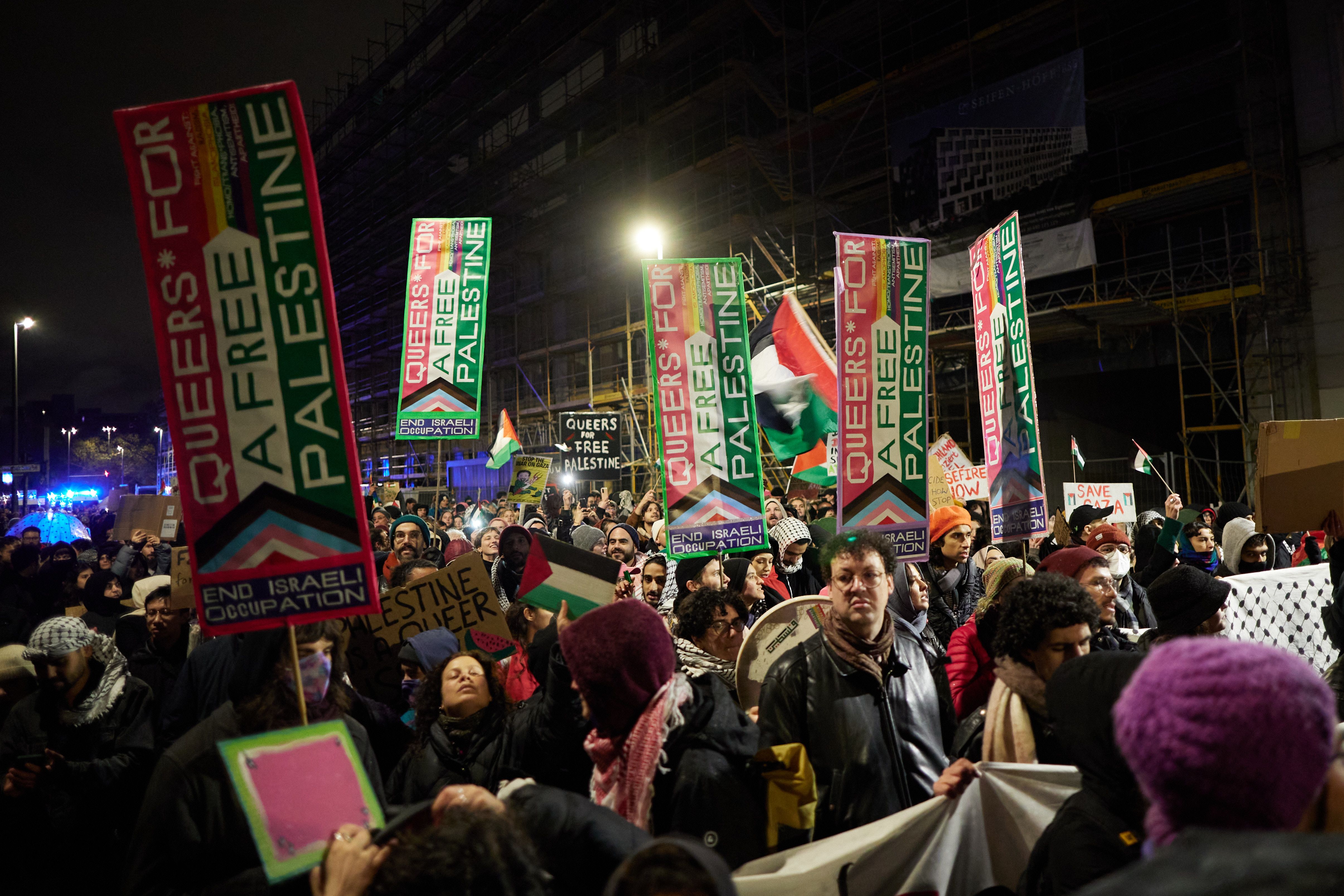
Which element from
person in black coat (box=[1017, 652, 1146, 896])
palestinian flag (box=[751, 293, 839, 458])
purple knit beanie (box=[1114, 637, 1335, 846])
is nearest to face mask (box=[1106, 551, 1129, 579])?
palestinian flag (box=[751, 293, 839, 458])

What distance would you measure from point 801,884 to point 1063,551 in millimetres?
2369

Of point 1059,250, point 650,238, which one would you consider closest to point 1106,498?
point 650,238

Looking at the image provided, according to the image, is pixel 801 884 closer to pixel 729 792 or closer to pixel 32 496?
pixel 729 792

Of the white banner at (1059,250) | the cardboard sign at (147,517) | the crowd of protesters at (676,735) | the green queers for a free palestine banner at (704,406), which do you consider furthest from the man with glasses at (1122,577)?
the cardboard sign at (147,517)

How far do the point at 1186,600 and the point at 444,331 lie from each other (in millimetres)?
6330

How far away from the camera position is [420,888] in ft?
4.50

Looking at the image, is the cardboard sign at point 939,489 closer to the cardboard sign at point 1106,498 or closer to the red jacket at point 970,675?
the cardboard sign at point 1106,498

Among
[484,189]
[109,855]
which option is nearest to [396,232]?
[484,189]

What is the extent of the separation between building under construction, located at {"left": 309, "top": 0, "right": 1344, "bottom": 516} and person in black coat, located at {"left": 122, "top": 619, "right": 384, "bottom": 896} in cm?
1202

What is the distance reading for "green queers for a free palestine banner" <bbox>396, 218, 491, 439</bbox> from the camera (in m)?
7.55

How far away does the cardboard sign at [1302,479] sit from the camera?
4.78 meters

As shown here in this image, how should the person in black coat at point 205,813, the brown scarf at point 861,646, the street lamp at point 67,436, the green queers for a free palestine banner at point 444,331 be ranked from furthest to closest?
the street lamp at point 67,436, the green queers for a free palestine banner at point 444,331, the brown scarf at point 861,646, the person in black coat at point 205,813

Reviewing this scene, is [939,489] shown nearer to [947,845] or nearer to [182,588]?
[947,845]

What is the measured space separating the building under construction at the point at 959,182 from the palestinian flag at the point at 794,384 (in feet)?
15.6
